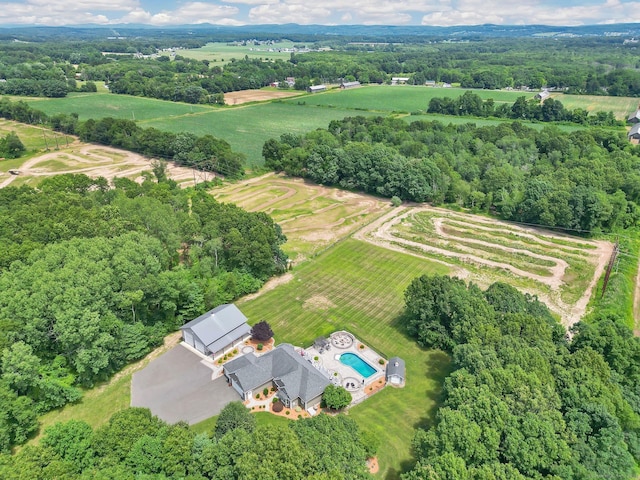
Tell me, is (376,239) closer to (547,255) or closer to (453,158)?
(547,255)

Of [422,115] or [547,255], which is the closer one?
[547,255]

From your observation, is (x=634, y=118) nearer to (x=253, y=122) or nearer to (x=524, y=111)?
(x=524, y=111)

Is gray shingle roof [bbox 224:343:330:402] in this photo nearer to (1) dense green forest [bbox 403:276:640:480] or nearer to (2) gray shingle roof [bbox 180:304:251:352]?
(2) gray shingle roof [bbox 180:304:251:352]

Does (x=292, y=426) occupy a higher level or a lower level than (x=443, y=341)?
higher

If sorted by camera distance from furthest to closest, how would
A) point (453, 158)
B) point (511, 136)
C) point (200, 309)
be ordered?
point (511, 136) → point (453, 158) → point (200, 309)

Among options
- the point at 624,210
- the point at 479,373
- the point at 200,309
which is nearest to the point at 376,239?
the point at 200,309

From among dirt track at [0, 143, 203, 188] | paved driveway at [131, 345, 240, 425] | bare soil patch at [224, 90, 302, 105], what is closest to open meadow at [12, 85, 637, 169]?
bare soil patch at [224, 90, 302, 105]
